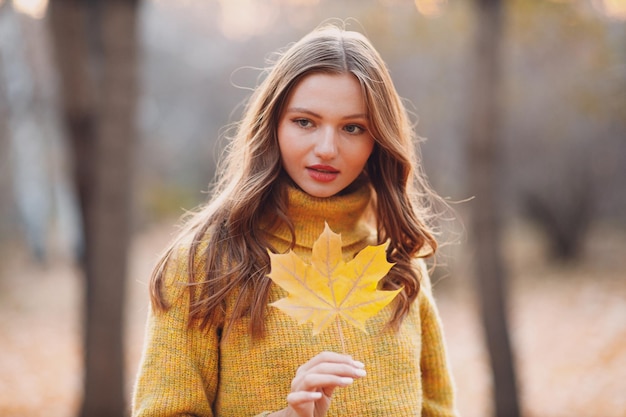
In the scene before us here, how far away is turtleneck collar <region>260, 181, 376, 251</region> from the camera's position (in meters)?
2.04

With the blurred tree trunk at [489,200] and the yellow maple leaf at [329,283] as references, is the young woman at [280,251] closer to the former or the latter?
the yellow maple leaf at [329,283]

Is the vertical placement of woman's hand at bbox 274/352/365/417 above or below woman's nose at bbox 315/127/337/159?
below

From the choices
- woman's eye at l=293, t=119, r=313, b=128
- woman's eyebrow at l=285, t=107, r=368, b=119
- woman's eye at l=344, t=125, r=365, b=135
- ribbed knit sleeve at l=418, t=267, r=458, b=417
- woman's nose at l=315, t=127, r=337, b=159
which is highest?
woman's eyebrow at l=285, t=107, r=368, b=119

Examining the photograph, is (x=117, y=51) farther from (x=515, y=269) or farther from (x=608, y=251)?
(x=608, y=251)


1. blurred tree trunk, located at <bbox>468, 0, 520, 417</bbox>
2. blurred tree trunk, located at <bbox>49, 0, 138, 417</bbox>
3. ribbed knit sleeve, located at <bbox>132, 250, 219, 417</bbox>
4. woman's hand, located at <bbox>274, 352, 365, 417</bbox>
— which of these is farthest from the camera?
blurred tree trunk, located at <bbox>468, 0, 520, 417</bbox>

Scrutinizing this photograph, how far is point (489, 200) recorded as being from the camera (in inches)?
196

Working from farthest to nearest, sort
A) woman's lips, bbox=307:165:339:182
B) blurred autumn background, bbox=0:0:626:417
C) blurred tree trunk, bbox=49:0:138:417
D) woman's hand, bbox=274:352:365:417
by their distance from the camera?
blurred autumn background, bbox=0:0:626:417 → blurred tree trunk, bbox=49:0:138:417 → woman's lips, bbox=307:165:339:182 → woman's hand, bbox=274:352:365:417

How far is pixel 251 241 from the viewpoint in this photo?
79.0 inches

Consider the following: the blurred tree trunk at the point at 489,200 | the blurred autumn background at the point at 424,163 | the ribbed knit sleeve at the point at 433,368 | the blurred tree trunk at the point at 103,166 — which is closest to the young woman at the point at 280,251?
the ribbed knit sleeve at the point at 433,368

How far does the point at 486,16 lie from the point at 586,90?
5801mm

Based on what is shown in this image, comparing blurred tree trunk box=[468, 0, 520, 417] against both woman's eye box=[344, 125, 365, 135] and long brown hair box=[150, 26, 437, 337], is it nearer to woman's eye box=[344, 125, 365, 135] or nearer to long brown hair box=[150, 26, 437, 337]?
long brown hair box=[150, 26, 437, 337]

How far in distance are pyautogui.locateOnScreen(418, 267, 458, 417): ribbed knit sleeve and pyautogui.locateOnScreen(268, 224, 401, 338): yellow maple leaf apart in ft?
2.04

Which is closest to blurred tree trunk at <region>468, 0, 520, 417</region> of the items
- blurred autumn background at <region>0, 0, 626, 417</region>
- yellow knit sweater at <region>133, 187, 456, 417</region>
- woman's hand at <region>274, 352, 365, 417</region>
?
blurred autumn background at <region>0, 0, 626, 417</region>

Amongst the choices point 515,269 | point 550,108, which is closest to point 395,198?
point 550,108
